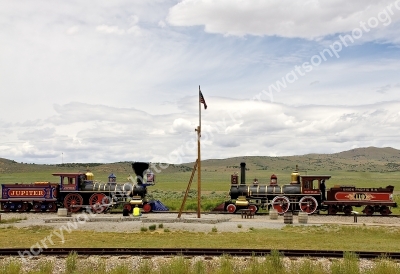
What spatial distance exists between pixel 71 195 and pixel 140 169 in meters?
5.93

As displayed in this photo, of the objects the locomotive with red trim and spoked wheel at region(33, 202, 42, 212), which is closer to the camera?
the locomotive with red trim

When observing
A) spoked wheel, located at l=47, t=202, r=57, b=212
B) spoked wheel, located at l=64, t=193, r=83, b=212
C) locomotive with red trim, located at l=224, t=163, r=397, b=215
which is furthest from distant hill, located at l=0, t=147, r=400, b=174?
locomotive with red trim, located at l=224, t=163, r=397, b=215

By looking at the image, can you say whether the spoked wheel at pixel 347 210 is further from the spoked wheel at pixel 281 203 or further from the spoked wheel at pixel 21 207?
the spoked wheel at pixel 21 207

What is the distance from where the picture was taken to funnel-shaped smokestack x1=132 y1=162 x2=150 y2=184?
33688 millimetres

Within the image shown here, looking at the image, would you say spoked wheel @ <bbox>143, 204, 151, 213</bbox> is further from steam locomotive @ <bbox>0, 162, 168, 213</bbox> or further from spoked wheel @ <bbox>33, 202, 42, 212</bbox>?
spoked wheel @ <bbox>33, 202, 42, 212</bbox>

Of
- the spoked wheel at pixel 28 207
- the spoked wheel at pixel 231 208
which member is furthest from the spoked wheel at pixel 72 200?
the spoked wheel at pixel 231 208

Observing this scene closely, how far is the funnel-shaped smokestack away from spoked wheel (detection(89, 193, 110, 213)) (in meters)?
2.95

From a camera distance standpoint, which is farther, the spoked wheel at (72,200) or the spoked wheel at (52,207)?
the spoked wheel at (52,207)

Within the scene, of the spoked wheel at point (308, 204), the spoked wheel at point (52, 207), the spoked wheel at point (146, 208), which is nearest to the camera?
the spoked wheel at point (308, 204)

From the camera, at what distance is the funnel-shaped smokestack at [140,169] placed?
111 feet

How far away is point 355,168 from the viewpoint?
573 feet

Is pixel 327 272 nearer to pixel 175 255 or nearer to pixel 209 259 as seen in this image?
pixel 209 259

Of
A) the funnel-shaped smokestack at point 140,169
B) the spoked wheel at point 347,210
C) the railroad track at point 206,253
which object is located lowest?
the railroad track at point 206,253

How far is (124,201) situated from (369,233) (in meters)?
19.0
